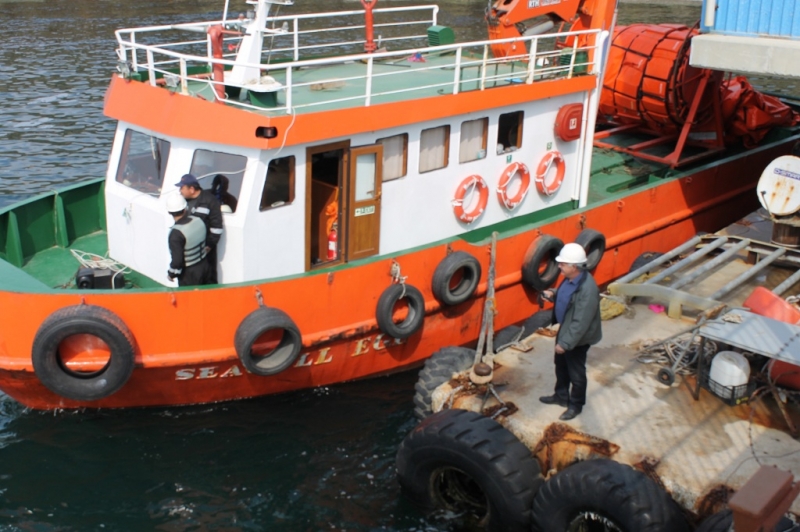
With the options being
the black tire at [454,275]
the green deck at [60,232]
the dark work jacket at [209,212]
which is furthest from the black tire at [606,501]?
the dark work jacket at [209,212]

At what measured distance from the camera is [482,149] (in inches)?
375

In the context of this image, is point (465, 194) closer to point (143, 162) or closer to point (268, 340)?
point (268, 340)

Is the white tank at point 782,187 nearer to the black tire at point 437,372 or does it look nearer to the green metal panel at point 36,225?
the black tire at point 437,372

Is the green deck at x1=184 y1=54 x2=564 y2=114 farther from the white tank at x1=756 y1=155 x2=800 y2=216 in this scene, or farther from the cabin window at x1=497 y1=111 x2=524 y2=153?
the white tank at x1=756 y1=155 x2=800 y2=216

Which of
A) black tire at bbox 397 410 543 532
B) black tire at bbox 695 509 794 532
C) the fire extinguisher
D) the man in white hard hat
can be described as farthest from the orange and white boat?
black tire at bbox 695 509 794 532

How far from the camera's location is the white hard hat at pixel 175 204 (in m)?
7.50

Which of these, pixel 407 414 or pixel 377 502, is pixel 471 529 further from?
pixel 407 414

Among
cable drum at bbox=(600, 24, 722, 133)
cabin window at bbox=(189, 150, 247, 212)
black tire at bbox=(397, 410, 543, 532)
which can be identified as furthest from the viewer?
cable drum at bbox=(600, 24, 722, 133)

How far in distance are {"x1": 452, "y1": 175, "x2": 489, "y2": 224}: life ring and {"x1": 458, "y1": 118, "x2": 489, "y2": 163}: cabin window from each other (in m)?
0.23

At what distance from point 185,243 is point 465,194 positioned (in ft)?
10.5

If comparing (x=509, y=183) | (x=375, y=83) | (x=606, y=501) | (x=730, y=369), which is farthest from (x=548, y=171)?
(x=606, y=501)

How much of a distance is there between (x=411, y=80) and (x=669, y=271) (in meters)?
3.53

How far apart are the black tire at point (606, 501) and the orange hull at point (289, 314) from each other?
2.76m

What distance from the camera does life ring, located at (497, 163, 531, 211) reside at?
32.0ft
